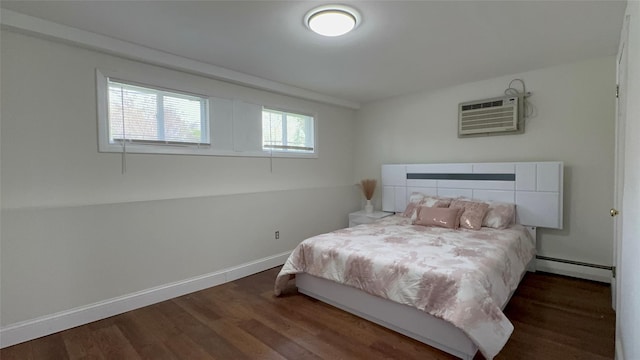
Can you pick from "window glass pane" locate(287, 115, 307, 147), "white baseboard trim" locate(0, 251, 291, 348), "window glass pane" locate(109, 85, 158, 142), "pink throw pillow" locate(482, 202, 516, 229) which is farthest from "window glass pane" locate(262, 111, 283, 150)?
"pink throw pillow" locate(482, 202, 516, 229)

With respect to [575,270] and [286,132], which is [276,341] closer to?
[286,132]

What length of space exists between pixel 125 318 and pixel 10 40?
7.67ft

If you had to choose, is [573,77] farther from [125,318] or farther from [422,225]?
[125,318]

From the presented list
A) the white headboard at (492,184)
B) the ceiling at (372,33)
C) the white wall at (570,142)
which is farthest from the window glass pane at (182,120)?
the white wall at (570,142)

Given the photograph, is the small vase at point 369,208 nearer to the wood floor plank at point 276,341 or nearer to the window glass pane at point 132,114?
the wood floor plank at point 276,341

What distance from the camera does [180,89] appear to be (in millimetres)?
3096

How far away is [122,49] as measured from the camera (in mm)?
2576

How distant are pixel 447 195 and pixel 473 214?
2.34 ft

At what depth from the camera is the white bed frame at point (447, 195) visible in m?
2.06

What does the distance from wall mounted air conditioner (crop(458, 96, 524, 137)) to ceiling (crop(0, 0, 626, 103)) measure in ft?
1.21

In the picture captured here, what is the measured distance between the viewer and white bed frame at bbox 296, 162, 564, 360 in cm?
206

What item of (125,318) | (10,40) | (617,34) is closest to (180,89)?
(10,40)

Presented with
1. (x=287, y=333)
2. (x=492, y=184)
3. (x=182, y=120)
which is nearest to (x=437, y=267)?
(x=287, y=333)

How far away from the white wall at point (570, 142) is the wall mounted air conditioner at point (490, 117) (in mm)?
105
